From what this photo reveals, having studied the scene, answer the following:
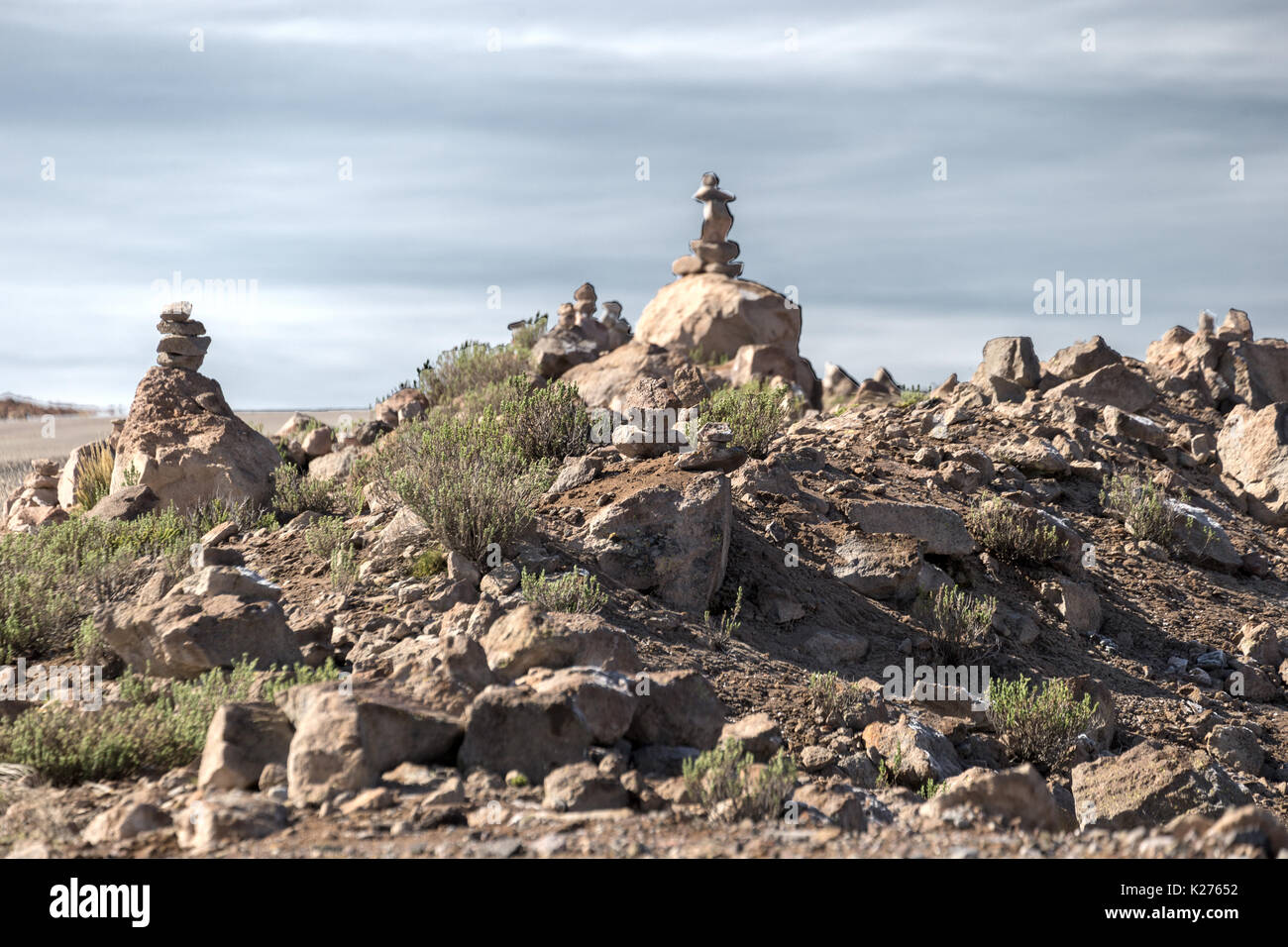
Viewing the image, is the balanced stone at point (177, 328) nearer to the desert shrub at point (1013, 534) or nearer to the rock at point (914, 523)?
the rock at point (914, 523)

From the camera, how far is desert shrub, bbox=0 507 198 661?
752 cm

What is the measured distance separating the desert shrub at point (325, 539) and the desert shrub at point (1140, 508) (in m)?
7.54

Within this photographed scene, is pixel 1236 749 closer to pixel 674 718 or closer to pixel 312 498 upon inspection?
pixel 674 718

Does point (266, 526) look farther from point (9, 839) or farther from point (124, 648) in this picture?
point (9, 839)

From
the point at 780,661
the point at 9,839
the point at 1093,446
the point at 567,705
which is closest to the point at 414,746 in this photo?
the point at 567,705

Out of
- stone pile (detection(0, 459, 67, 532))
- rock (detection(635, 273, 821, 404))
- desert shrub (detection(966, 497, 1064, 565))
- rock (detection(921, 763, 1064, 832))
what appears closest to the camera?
rock (detection(921, 763, 1064, 832))

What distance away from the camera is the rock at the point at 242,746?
478cm

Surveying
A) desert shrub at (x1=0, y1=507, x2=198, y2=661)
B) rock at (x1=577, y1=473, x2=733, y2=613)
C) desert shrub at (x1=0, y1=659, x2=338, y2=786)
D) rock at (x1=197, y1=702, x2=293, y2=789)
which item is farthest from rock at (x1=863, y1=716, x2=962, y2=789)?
desert shrub at (x1=0, y1=507, x2=198, y2=661)

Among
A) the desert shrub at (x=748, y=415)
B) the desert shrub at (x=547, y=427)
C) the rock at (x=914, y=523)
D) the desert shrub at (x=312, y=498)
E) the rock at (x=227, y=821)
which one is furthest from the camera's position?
the desert shrub at (x=748, y=415)

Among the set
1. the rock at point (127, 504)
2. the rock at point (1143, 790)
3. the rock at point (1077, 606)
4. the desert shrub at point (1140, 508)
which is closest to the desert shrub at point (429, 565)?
the rock at point (127, 504)

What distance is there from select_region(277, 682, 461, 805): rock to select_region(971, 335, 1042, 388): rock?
12.1 m

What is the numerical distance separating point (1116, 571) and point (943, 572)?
7.46 feet

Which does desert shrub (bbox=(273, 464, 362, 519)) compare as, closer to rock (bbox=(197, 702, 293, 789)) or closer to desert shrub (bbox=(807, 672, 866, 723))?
desert shrub (bbox=(807, 672, 866, 723))

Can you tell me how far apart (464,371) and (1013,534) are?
9273mm
